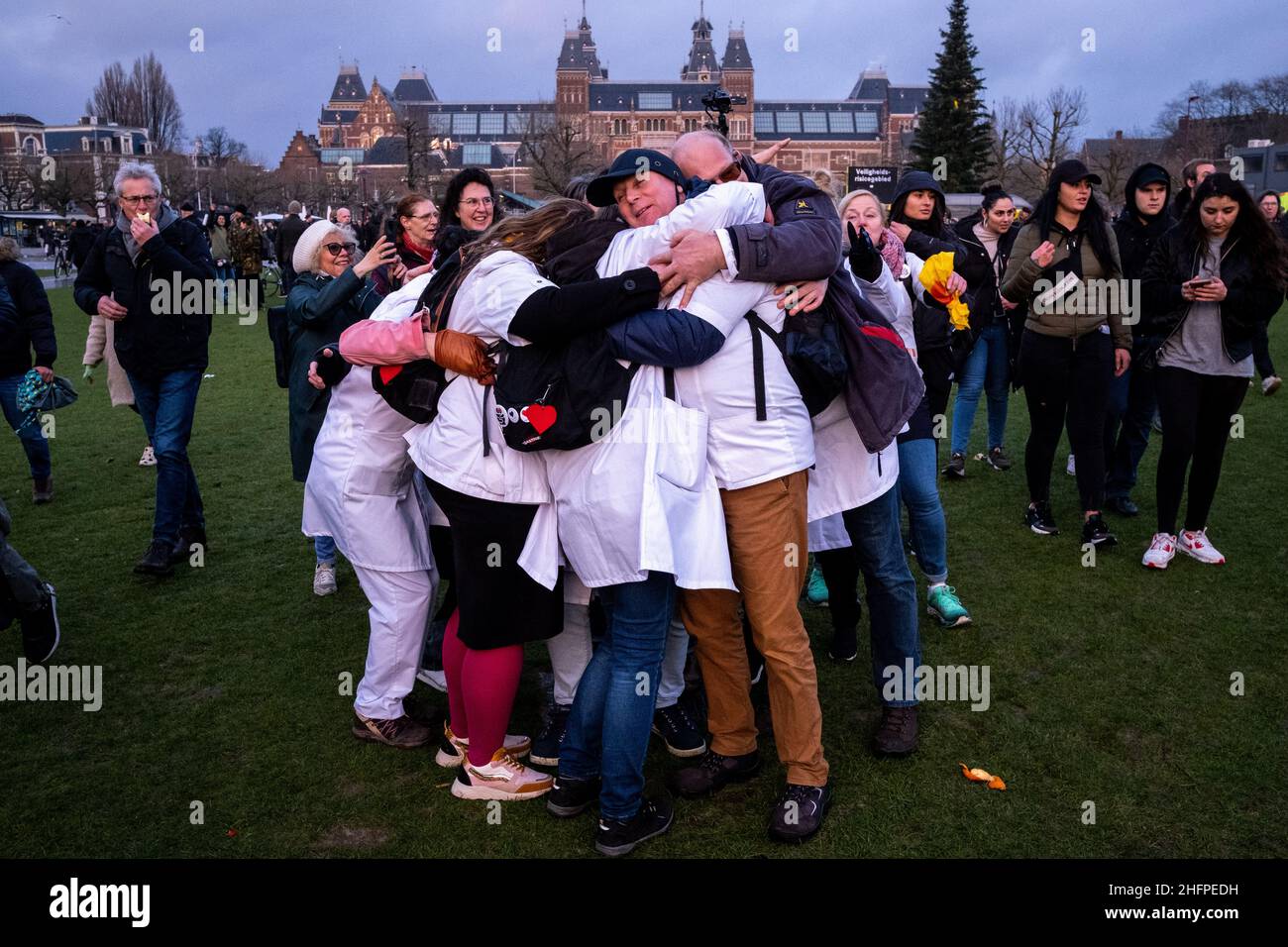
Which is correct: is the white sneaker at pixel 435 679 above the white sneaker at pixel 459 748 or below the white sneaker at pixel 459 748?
above

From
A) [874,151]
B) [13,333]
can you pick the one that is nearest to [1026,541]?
[13,333]

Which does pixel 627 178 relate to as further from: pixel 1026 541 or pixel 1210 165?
pixel 1210 165

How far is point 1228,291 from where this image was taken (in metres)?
5.28

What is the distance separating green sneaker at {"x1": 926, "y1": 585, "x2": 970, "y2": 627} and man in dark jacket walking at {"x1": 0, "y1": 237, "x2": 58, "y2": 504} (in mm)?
5920

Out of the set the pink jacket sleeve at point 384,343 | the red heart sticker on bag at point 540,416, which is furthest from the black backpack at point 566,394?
the pink jacket sleeve at point 384,343

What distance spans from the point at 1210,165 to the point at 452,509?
662 centimetres

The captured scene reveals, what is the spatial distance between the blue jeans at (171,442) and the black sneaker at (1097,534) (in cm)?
521

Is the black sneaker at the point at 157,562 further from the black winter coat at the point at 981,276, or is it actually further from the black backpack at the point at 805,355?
the black winter coat at the point at 981,276

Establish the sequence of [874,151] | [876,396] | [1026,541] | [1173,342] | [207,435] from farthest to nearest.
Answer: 1. [874,151]
2. [207,435]
3. [1026,541]
4. [1173,342]
5. [876,396]

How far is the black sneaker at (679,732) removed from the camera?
148 inches

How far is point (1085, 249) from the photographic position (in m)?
5.74

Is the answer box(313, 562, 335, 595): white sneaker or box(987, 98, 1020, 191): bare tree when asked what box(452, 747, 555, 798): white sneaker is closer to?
box(313, 562, 335, 595): white sneaker

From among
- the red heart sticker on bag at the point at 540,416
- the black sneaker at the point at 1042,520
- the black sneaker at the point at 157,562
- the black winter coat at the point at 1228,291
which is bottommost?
the black sneaker at the point at 157,562

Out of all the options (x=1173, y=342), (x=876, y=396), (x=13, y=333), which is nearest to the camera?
(x=876, y=396)
